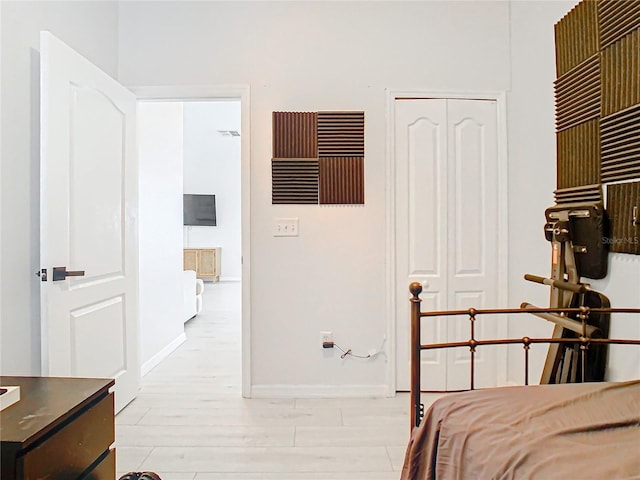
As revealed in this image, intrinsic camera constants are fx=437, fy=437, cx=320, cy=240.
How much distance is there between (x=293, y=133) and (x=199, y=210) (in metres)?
6.95

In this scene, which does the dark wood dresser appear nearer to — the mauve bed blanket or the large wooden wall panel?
the mauve bed blanket

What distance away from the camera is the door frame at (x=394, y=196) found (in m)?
3.17

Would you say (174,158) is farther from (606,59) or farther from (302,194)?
(606,59)

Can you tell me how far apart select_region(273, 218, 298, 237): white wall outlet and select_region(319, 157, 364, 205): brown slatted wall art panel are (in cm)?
26

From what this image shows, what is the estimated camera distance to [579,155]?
2.35 m

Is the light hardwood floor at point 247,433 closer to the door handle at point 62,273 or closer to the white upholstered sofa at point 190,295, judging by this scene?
the door handle at point 62,273

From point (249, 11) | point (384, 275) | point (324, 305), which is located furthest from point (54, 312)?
point (249, 11)

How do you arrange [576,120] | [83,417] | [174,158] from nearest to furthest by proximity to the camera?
[83,417] → [576,120] → [174,158]

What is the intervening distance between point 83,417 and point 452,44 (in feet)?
10.4

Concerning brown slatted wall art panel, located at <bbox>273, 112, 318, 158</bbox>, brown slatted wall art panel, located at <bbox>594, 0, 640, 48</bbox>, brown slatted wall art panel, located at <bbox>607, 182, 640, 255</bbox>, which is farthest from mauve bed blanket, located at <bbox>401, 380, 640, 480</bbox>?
brown slatted wall art panel, located at <bbox>273, 112, 318, 158</bbox>

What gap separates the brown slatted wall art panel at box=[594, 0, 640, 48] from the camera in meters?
1.93

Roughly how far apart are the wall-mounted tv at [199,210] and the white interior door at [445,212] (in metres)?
7.15

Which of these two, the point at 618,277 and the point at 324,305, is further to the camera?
the point at 324,305

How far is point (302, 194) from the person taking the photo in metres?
3.16
